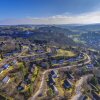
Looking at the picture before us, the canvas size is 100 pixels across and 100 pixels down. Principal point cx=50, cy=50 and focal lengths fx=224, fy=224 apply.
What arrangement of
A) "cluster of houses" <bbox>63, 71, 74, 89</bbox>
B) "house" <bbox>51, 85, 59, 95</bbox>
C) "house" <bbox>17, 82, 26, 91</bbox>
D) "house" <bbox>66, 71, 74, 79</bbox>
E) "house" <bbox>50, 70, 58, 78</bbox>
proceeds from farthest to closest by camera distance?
1. "house" <bbox>66, 71, 74, 79</bbox>
2. "house" <bbox>50, 70, 58, 78</bbox>
3. "cluster of houses" <bbox>63, 71, 74, 89</bbox>
4. "house" <bbox>17, 82, 26, 91</bbox>
5. "house" <bbox>51, 85, 59, 95</bbox>

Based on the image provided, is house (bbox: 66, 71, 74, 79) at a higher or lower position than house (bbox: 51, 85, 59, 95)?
lower

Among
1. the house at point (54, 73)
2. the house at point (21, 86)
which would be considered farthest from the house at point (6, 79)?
the house at point (54, 73)

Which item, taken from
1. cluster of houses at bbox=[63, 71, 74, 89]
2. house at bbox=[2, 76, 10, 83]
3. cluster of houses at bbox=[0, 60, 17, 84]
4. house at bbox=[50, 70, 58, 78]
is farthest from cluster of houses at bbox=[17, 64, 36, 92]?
cluster of houses at bbox=[63, 71, 74, 89]

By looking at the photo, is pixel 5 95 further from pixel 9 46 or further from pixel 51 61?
pixel 9 46

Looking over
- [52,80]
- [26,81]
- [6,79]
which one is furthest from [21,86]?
[52,80]

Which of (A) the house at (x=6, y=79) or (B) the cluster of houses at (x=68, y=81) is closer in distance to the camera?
(A) the house at (x=6, y=79)

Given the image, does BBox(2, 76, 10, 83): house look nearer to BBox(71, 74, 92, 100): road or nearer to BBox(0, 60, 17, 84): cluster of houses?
BBox(0, 60, 17, 84): cluster of houses

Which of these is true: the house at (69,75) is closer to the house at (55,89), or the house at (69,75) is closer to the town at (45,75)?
the town at (45,75)

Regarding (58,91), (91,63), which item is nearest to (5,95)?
(58,91)

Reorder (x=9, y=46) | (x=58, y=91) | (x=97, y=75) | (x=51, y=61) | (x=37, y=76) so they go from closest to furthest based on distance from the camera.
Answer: (x=58, y=91), (x=37, y=76), (x=97, y=75), (x=51, y=61), (x=9, y=46)

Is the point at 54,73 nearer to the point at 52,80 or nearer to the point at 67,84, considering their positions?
the point at 52,80

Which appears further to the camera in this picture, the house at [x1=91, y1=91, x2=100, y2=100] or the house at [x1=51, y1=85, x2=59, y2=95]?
the house at [x1=51, y1=85, x2=59, y2=95]
